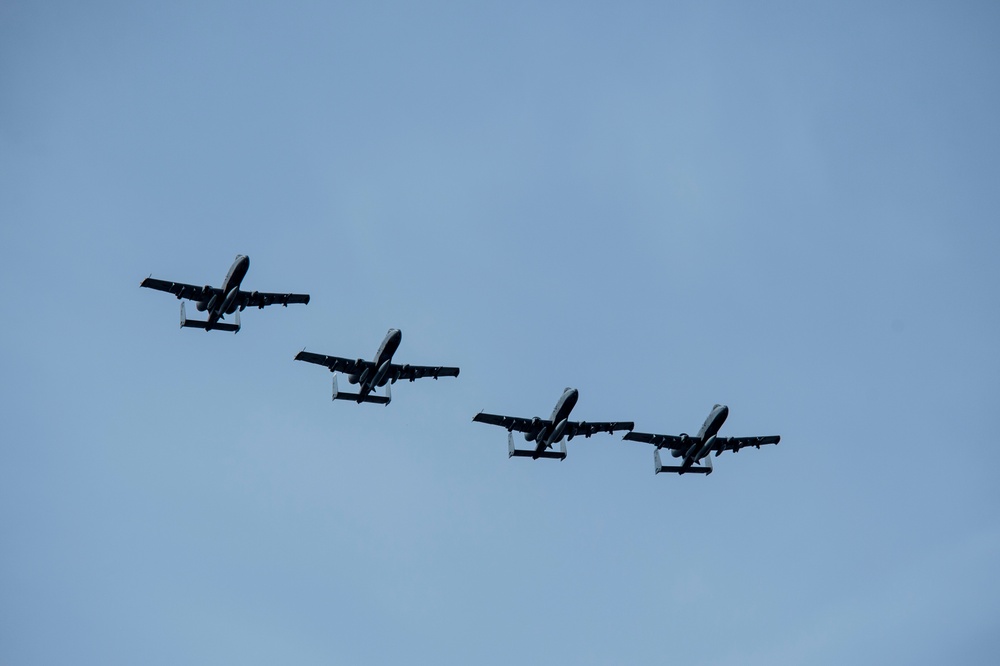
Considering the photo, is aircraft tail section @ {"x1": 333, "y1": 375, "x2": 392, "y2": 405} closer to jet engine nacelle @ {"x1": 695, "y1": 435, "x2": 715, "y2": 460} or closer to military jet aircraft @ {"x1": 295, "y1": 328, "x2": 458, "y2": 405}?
military jet aircraft @ {"x1": 295, "y1": 328, "x2": 458, "y2": 405}

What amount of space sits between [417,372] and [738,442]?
33.5 metres

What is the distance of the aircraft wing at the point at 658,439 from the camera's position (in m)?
109

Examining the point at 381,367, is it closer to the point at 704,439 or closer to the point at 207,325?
the point at 207,325

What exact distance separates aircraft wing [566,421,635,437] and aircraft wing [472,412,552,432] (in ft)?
10.1

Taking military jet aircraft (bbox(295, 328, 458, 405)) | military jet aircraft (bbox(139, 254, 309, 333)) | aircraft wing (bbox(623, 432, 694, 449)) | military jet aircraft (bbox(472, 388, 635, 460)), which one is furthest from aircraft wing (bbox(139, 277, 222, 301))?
aircraft wing (bbox(623, 432, 694, 449))

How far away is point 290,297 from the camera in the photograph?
102 metres

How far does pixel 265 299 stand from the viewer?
100 metres

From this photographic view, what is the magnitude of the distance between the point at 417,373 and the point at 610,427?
64.1ft

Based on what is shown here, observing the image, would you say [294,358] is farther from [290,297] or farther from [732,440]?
[732,440]

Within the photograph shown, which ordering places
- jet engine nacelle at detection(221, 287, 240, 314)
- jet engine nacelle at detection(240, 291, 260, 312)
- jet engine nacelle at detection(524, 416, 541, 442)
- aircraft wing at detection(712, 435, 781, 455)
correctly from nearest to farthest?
jet engine nacelle at detection(221, 287, 240, 314), jet engine nacelle at detection(240, 291, 260, 312), jet engine nacelle at detection(524, 416, 541, 442), aircraft wing at detection(712, 435, 781, 455)

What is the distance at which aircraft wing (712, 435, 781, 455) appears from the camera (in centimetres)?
11112

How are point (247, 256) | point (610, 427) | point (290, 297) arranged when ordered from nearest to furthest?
point (247, 256) < point (290, 297) < point (610, 427)

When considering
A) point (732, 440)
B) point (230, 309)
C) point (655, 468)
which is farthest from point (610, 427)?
point (230, 309)

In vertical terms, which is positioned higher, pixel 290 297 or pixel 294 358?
pixel 290 297
